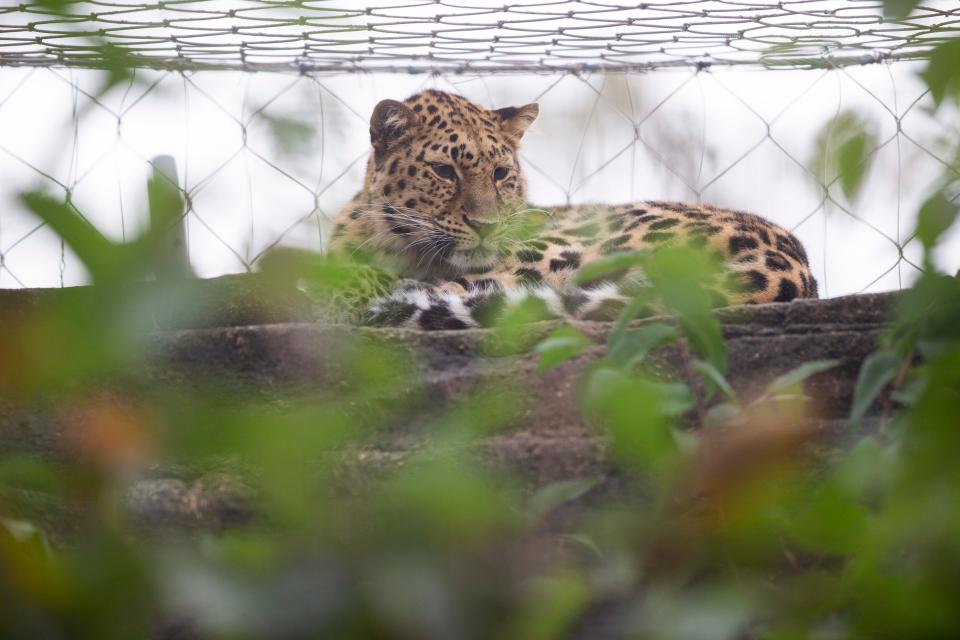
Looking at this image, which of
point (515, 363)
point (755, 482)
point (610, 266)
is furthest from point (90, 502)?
point (515, 363)

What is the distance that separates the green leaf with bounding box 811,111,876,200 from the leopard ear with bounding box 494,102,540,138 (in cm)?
308

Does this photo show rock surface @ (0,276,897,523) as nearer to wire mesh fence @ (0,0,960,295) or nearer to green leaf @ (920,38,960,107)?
wire mesh fence @ (0,0,960,295)

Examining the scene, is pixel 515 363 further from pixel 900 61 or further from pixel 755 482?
pixel 900 61

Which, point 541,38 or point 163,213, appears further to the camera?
point 541,38

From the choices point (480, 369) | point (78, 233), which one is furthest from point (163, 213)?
point (480, 369)

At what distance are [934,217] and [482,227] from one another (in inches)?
104

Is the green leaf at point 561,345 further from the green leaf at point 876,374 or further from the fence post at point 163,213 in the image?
the fence post at point 163,213

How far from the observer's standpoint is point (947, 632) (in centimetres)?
31

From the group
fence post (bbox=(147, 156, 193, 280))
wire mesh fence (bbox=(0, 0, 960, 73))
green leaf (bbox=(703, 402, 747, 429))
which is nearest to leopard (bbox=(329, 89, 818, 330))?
wire mesh fence (bbox=(0, 0, 960, 73))

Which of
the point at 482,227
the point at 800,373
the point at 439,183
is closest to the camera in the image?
the point at 800,373

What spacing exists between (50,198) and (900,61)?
284 cm

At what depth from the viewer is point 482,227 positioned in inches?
121

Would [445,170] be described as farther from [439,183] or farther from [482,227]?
[482,227]

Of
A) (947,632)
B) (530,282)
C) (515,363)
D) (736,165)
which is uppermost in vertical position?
(736,165)
